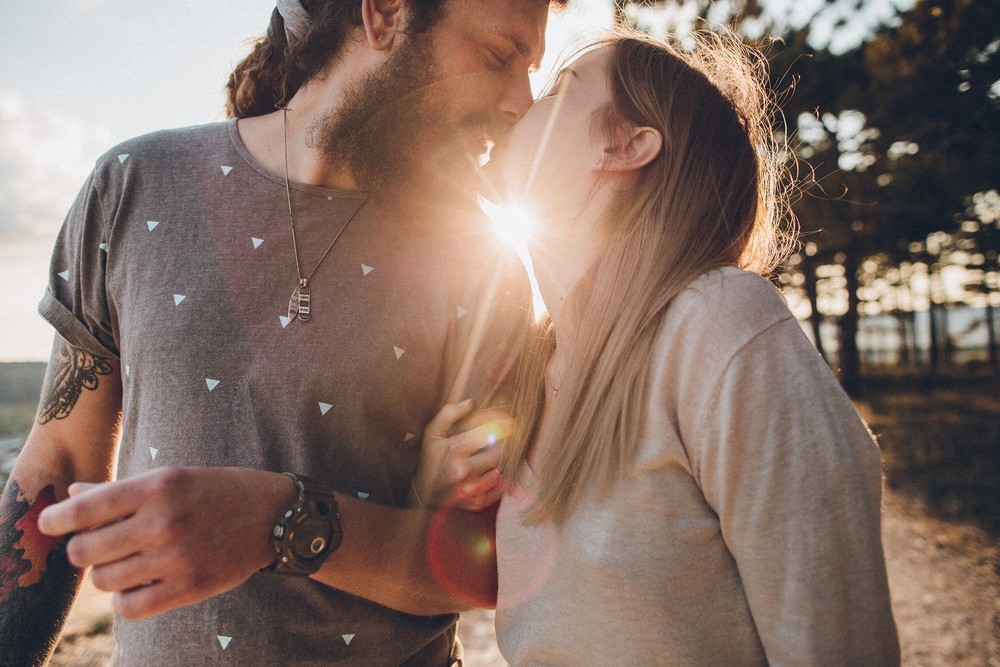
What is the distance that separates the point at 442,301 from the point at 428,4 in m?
1.11

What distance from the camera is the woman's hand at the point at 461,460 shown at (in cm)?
168

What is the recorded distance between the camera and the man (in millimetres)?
1590

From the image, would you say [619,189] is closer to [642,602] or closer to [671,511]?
[671,511]

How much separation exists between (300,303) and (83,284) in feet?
2.23

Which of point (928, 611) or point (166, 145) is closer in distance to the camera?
point (166, 145)

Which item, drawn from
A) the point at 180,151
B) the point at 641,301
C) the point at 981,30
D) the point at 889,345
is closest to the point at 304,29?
the point at 180,151

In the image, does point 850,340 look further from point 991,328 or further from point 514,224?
point 514,224

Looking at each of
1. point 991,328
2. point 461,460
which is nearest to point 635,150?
point 461,460

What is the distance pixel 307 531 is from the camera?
1.27 m

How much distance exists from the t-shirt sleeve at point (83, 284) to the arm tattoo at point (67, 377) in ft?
0.11

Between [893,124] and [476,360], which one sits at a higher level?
[893,124]

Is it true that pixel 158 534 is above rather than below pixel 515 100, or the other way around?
below

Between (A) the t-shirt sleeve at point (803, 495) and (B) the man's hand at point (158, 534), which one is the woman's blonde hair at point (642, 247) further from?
(B) the man's hand at point (158, 534)

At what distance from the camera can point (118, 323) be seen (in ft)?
6.10
